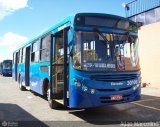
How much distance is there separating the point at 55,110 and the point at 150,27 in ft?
34.9

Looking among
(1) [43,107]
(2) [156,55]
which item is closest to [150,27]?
(2) [156,55]

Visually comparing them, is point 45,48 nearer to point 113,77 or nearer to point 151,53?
point 113,77

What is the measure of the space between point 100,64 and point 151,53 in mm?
10784

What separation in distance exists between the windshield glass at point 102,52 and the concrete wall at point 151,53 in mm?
8961

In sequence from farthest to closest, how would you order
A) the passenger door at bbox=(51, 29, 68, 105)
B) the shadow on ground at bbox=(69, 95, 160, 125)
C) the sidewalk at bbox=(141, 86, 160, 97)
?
the sidewalk at bbox=(141, 86, 160, 97) → the passenger door at bbox=(51, 29, 68, 105) → the shadow on ground at bbox=(69, 95, 160, 125)

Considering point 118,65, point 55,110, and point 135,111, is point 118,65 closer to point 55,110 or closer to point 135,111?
point 135,111

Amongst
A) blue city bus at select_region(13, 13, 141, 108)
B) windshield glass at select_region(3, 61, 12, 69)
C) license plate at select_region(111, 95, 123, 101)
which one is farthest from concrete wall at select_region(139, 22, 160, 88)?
windshield glass at select_region(3, 61, 12, 69)

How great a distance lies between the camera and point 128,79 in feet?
29.7

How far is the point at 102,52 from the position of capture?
8.64m

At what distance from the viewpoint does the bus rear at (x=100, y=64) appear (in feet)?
27.1

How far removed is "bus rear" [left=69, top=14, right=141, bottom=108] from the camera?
27.1 feet

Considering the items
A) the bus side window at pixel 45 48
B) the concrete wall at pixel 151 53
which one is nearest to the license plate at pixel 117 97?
the bus side window at pixel 45 48

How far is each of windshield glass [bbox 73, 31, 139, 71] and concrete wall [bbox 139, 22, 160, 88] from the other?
896 centimetres

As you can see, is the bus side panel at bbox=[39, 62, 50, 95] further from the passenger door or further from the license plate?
the license plate
